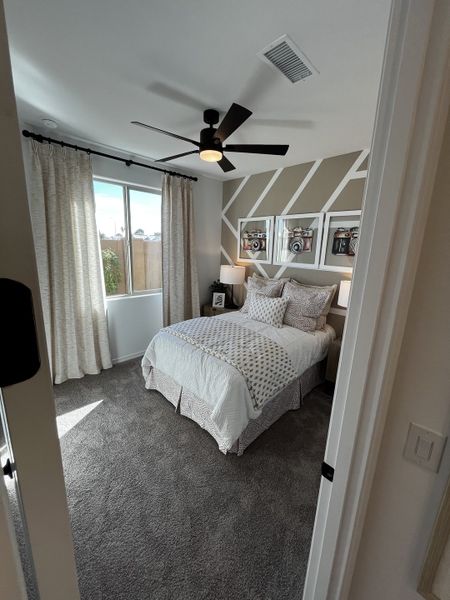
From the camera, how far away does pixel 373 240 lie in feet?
2.01

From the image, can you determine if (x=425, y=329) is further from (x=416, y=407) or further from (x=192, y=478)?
(x=192, y=478)

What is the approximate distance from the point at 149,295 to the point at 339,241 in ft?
8.41

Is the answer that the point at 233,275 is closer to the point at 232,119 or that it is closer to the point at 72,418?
the point at 232,119

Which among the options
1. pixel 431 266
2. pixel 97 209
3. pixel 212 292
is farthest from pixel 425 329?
pixel 212 292

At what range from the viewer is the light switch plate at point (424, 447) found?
0.64 m

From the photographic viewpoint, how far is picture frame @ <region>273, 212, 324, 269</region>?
3.11 m

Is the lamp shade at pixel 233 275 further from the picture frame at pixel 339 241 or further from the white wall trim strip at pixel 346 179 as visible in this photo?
the white wall trim strip at pixel 346 179

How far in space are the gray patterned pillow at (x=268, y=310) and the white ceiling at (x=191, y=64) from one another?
169 centimetres

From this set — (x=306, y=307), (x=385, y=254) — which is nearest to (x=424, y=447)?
(x=385, y=254)

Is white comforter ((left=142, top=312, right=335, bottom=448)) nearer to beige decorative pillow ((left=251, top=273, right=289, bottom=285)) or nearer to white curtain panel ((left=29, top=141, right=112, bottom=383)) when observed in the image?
beige decorative pillow ((left=251, top=273, right=289, bottom=285))

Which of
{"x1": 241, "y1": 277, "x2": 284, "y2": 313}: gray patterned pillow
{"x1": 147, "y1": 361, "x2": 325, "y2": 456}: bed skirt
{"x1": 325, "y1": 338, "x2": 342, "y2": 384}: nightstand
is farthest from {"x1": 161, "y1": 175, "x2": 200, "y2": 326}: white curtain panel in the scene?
{"x1": 325, "y1": 338, "x2": 342, "y2": 384}: nightstand

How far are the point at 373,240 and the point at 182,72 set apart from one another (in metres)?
1.74

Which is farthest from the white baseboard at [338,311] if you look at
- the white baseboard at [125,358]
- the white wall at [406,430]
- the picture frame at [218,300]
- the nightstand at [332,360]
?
the white baseboard at [125,358]

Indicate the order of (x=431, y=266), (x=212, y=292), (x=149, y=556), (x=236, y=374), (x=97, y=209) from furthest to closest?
(x=212, y=292), (x=97, y=209), (x=236, y=374), (x=149, y=556), (x=431, y=266)
